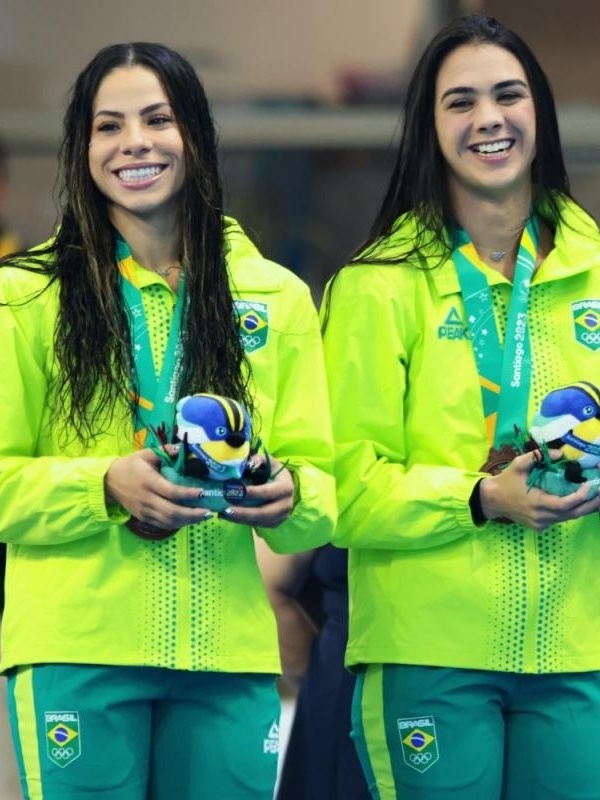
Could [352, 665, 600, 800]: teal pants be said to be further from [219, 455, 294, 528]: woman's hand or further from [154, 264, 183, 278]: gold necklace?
[154, 264, 183, 278]: gold necklace

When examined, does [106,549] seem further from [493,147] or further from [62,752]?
[493,147]

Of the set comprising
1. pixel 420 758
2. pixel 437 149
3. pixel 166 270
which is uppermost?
pixel 437 149

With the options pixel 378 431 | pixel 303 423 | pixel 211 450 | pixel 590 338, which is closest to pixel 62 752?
pixel 211 450

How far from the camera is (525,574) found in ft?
10.6

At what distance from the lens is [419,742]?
10.6 ft

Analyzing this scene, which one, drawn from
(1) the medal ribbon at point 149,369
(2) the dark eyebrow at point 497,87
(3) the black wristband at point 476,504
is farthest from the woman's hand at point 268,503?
(2) the dark eyebrow at point 497,87

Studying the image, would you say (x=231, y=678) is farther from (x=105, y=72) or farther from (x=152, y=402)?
(x=105, y=72)

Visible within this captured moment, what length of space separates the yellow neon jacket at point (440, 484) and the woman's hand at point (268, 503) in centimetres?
26

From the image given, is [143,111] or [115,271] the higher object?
[143,111]

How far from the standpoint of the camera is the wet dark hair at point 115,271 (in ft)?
10.2

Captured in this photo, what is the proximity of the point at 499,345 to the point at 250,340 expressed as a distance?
45 cm

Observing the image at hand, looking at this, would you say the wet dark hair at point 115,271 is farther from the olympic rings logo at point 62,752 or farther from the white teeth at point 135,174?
the olympic rings logo at point 62,752

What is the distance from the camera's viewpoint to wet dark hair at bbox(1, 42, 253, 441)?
3115 millimetres

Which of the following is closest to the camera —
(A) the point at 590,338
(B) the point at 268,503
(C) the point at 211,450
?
(C) the point at 211,450
